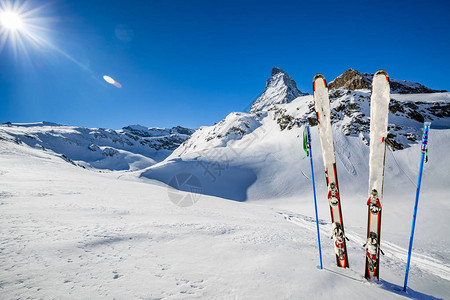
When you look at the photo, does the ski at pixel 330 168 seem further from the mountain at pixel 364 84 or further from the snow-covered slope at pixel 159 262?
the mountain at pixel 364 84

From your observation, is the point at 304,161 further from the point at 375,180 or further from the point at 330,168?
the point at 375,180

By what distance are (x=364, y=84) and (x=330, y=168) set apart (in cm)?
6617

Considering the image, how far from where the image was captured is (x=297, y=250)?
18.7ft

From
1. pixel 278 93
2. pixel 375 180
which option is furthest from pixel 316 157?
pixel 278 93

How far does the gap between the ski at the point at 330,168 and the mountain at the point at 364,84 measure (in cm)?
6083

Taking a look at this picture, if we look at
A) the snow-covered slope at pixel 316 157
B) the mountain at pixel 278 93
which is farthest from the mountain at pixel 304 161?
the mountain at pixel 278 93

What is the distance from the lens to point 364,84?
177ft

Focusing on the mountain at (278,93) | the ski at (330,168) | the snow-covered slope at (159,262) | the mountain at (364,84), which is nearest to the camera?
the snow-covered slope at (159,262)

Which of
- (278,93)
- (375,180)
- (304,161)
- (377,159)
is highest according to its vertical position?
(278,93)

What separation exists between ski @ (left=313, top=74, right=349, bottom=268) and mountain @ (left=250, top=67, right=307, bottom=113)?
383 feet

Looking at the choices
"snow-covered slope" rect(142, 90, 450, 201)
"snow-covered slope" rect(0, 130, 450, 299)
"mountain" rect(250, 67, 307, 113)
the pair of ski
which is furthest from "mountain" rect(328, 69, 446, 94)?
"snow-covered slope" rect(0, 130, 450, 299)

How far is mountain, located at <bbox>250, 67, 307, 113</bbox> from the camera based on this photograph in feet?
387

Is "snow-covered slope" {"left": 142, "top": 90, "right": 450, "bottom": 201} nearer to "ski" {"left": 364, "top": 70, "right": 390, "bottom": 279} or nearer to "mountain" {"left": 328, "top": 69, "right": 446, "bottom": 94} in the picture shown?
"mountain" {"left": 328, "top": 69, "right": 446, "bottom": 94}

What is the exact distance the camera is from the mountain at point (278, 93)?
387 feet
